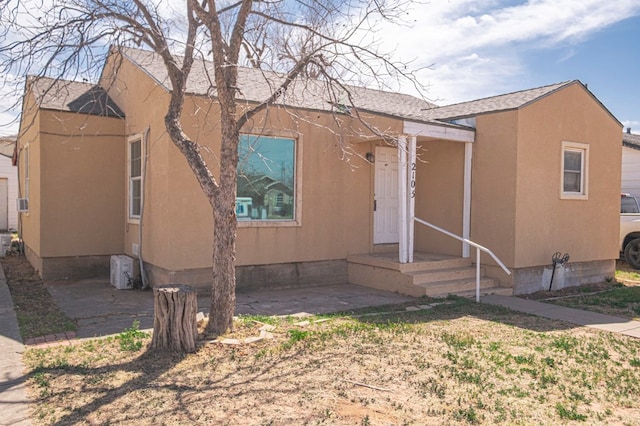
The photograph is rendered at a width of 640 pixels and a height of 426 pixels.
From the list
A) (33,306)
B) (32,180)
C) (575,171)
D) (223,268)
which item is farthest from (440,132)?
(32,180)

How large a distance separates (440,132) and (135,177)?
19.5 feet

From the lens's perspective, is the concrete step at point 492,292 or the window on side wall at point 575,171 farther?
the window on side wall at point 575,171

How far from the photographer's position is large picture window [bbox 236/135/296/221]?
368 inches

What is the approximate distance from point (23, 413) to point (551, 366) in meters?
4.79

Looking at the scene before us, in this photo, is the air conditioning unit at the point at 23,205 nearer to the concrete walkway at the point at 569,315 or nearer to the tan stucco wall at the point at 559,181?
the concrete walkway at the point at 569,315

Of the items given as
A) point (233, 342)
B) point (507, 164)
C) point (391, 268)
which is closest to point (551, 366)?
point (233, 342)

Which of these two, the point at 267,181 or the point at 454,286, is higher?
the point at 267,181

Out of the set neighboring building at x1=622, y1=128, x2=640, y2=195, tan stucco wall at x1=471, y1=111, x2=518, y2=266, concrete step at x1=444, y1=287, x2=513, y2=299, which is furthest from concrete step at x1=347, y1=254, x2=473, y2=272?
neighboring building at x1=622, y1=128, x2=640, y2=195

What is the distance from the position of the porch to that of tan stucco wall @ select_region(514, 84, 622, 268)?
0.85m

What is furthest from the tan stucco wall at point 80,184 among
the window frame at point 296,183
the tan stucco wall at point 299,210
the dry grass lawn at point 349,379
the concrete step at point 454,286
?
the concrete step at point 454,286

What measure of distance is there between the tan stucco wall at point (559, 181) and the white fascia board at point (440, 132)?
0.98m

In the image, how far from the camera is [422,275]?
9141mm

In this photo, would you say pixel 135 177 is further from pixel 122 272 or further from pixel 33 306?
pixel 33 306

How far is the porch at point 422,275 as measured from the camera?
356 inches
